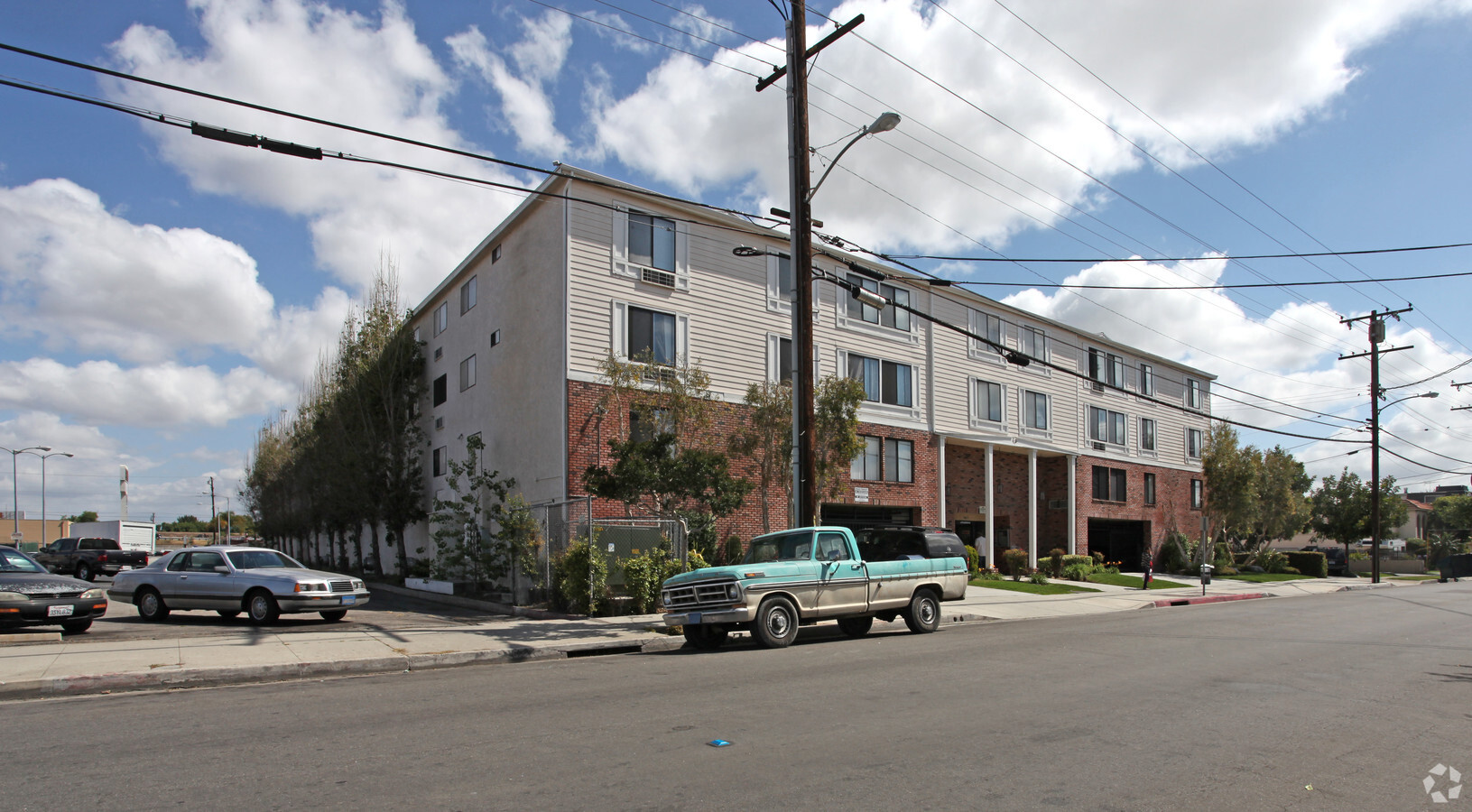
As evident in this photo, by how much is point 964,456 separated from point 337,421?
23.4 metres

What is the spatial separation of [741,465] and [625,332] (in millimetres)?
4839

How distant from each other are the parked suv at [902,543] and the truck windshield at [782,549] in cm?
537

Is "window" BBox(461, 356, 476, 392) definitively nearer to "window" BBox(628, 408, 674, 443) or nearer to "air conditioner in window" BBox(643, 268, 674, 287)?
"air conditioner in window" BBox(643, 268, 674, 287)

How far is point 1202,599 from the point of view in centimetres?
2648

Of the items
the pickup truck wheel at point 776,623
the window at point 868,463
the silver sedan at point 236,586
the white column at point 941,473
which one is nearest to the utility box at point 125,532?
the silver sedan at point 236,586

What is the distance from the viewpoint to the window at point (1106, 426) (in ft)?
129

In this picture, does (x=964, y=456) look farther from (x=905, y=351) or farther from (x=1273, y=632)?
(x=1273, y=632)

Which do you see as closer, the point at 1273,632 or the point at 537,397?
the point at 1273,632

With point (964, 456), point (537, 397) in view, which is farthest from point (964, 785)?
point (964, 456)

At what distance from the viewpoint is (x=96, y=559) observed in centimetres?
3347

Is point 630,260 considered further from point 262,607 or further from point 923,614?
point 923,614

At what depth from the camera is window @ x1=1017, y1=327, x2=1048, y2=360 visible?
1404 inches

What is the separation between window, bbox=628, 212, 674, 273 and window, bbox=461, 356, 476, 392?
26.4 ft

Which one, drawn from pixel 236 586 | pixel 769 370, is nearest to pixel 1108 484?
pixel 769 370
